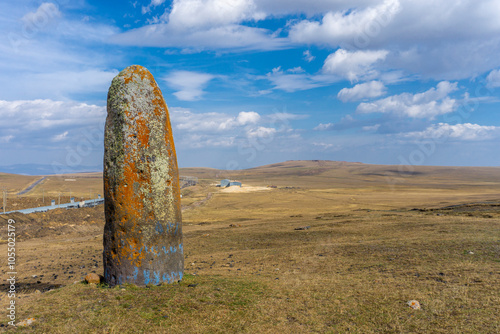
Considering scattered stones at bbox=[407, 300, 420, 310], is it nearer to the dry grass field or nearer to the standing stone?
the dry grass field

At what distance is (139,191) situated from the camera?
8953 mm

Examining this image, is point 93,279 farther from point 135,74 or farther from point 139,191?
point 135,74

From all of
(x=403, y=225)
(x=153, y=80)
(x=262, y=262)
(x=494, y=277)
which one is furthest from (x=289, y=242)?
(x=153, y=80)

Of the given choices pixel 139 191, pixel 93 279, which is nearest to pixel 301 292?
pixel 139 191

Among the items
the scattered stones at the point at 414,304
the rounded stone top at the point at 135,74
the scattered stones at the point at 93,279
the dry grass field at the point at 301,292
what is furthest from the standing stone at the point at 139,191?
the scattered stones at the point at 414,304

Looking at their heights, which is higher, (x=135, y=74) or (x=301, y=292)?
(x=135, y=74)

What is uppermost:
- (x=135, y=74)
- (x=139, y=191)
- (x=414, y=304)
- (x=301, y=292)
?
(x=135, y=74)

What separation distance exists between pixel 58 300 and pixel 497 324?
9161 millimetres

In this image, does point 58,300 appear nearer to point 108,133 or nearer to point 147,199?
point 147,199

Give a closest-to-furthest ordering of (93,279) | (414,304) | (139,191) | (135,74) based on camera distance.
A: (414,304)
(139,191)
(93,279)
(135,74)

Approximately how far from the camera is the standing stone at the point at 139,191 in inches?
348

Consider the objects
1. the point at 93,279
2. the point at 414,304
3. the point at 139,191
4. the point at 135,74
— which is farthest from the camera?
the point at 135,74

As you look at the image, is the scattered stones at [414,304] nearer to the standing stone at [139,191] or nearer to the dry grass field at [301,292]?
the dry grass field at [301,292]

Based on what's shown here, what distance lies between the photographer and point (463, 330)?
5961mm
